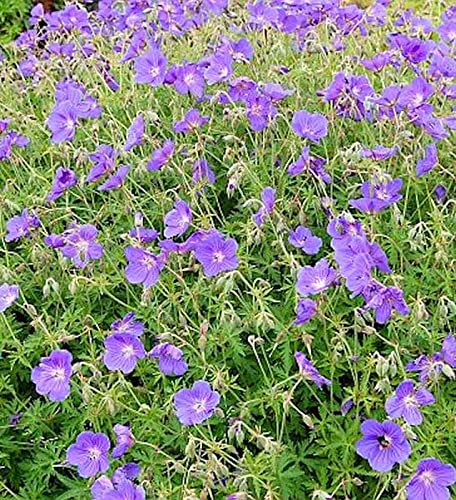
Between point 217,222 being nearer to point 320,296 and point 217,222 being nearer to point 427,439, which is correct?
point 320,296

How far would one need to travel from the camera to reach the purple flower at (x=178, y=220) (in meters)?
2.33

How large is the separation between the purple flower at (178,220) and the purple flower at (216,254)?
0.17m

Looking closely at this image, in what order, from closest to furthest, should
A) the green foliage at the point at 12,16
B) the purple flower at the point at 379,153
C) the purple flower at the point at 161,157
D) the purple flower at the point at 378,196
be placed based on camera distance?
the purple flower at the point at 378,196
the purple flower at the point at 379,153
the purple flower at the point at 161,157
the green foliage at the point at 12,16

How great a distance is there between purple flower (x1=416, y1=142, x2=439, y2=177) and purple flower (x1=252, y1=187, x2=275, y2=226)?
43cm

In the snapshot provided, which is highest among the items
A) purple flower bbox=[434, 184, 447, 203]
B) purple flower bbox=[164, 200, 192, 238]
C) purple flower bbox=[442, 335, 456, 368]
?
purple flower bbox=[164, 200, 192, 238]

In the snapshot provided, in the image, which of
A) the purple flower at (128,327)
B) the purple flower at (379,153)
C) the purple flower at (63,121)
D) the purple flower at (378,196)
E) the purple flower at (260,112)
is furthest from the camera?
the purple flower at (63,121)

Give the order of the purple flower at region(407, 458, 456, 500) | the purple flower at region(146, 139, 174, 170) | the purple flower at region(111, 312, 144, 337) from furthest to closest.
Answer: the purple flower at region(146, 139, 174, 170)
the purple flower at region(111, 312, 144, 337)
the purple flower at region(407, 458, 456, 500)

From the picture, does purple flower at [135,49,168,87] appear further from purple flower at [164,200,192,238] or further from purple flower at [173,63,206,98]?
purple flower at [164,200,192,238]

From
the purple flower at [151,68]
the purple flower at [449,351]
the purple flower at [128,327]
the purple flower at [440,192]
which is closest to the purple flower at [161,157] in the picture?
the purple flower at [151,68]

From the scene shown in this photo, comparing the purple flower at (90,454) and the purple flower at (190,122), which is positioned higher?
the purple flower at (190,122)

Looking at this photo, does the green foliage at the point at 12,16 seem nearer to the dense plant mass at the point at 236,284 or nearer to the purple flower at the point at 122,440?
the dense plant mass at the point at 236,284

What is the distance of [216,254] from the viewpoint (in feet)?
7.08

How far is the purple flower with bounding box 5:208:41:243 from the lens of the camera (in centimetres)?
252

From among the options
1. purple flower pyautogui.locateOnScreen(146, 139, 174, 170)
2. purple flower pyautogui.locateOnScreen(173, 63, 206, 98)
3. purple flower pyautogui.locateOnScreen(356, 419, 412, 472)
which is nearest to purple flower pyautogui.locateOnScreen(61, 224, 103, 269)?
purple flower pyautogui.locateOnScreen(146, 139, 174, 170)
